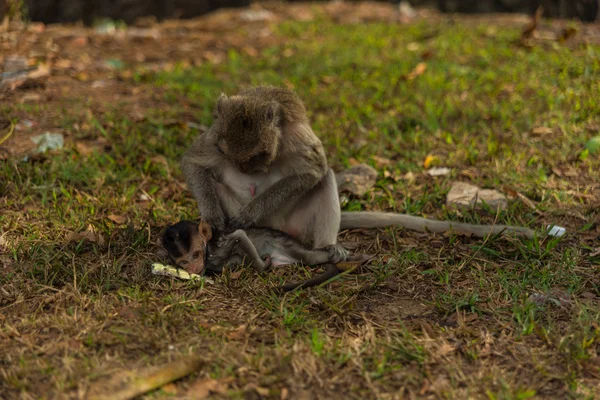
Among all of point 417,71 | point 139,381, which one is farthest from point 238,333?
point 417,71

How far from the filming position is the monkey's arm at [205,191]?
468 centimetres

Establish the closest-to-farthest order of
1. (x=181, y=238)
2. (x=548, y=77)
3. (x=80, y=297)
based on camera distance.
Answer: (x=80, y=297), (x=181, y=238), (x=548, y=77)

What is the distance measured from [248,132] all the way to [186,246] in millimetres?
823

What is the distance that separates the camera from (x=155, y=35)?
9.97 meters

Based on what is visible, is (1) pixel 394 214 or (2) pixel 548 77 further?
(2) pixel 548 77

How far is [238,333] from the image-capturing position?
3.77 metres

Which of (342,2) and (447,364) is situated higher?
(342,2)

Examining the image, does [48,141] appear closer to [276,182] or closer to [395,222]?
[276,182]

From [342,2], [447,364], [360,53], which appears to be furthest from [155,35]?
[447,364]

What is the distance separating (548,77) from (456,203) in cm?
316

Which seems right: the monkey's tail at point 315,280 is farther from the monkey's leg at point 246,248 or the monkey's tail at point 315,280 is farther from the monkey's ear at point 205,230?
the monkey's ear at point 205,230

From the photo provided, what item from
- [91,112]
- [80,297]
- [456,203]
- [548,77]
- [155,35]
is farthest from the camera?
[155,35]

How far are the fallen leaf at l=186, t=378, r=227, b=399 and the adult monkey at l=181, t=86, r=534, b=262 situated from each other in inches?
58.2

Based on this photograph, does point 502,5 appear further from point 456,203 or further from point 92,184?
point 92,184
